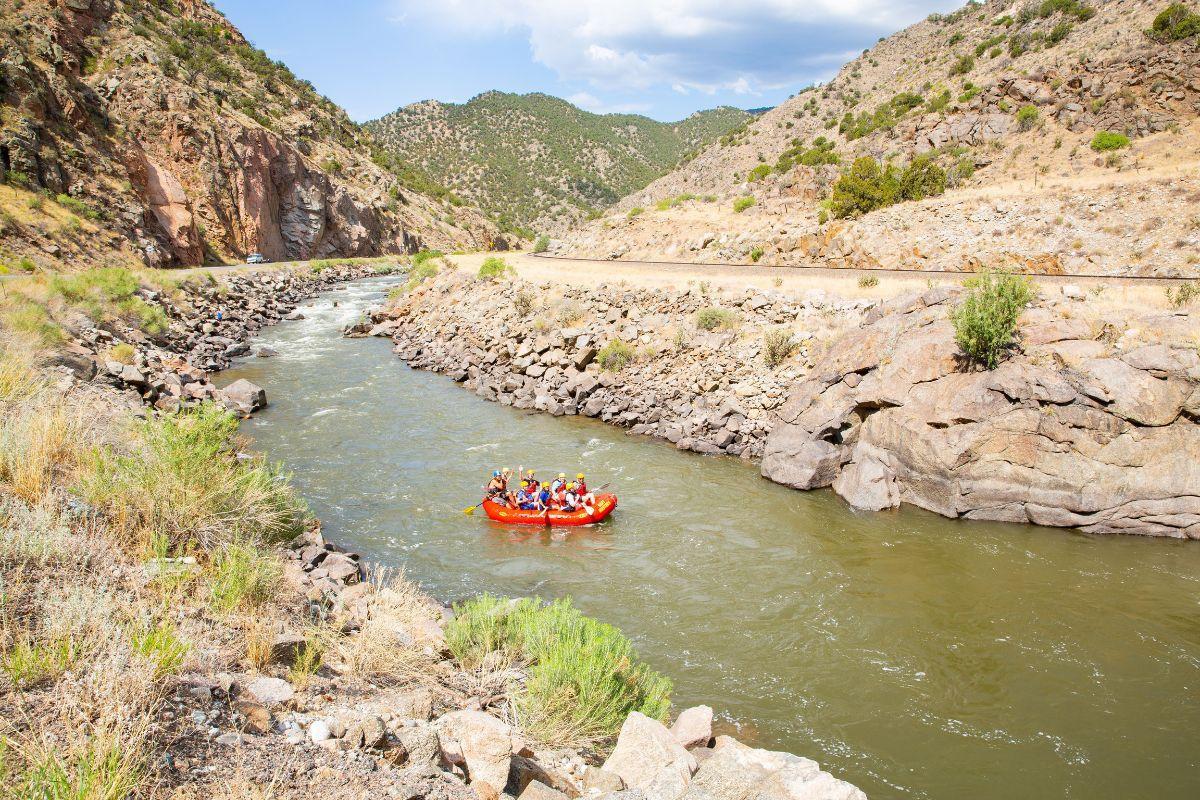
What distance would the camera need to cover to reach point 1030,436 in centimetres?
1243

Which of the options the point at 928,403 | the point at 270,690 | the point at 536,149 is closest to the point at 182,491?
the point at 270,690

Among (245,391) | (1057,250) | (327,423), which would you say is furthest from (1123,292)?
(245,391)

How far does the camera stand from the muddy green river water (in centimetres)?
704

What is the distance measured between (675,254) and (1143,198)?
1775 centimetres

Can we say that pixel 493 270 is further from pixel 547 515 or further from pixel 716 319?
pixel 547 515

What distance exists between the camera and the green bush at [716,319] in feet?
63.3

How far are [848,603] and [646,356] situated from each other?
1130 centimetres

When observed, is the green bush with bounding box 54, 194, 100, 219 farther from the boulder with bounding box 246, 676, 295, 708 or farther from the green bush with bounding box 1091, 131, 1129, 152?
the green bush with bounding box 1091, 131, 1129, 152

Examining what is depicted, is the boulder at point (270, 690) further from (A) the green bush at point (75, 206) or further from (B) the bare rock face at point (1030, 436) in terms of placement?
(A) the green bush at point (75, 206)

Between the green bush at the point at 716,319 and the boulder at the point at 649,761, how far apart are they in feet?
50.7

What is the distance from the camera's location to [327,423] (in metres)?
17.9

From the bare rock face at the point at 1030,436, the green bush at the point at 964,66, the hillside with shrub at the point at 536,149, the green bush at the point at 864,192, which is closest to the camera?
the bare rock face at the point at 1030,436

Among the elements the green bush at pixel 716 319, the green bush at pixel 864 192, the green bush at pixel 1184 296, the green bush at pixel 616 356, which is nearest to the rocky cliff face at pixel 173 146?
the green bush at pixel 616 356

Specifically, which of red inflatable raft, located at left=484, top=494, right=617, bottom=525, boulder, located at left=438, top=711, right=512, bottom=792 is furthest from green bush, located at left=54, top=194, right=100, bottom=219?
boulder, located at left=438, top=711, right=512, bottom=792
